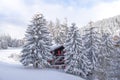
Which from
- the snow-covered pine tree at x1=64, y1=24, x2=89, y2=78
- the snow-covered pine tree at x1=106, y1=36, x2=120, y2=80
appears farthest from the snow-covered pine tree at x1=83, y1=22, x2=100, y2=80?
the snow-covered pine tree at x1=106, y1=36, x2=120, y2=80

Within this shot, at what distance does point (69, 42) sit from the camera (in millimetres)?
47188

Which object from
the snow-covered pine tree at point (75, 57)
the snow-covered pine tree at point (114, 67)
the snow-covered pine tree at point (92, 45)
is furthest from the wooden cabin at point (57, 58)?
the snow-covered pine tree at point (114, 67)

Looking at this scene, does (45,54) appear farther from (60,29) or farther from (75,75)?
(60,29)

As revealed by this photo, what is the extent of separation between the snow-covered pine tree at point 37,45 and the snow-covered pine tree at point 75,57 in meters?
4.42

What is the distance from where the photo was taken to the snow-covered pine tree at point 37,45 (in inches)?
1785

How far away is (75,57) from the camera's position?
4512cm

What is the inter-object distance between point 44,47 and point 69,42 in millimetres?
5397

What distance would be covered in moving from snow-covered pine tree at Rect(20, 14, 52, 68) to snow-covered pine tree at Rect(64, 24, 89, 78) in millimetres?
4420

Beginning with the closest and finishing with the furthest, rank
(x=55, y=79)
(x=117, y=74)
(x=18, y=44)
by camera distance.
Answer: (x=55, y=79)
(x=117, y=74)
(x=18, y=44)

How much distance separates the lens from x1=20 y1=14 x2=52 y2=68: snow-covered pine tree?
4534cm

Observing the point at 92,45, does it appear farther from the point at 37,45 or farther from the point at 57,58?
the point at 37,45

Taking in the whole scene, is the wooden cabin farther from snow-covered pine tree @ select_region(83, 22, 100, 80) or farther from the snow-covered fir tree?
the snow-covered fir tree

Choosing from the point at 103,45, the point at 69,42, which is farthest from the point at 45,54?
the point at 103,45

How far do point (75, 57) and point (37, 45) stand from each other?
8.28 meters
